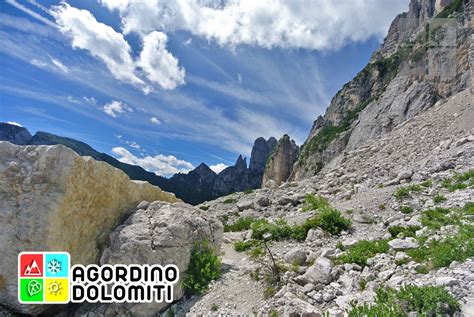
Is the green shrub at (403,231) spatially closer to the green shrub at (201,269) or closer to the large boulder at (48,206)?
the green shrub at (201,269)

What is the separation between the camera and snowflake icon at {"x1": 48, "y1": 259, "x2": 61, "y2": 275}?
27.3ft

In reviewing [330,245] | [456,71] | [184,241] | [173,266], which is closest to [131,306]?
[173,266]

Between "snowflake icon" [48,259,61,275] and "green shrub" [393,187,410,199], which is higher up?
"green shrub" [393,187,410,199]

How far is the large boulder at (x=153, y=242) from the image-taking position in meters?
8.22

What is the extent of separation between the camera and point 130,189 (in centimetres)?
1074

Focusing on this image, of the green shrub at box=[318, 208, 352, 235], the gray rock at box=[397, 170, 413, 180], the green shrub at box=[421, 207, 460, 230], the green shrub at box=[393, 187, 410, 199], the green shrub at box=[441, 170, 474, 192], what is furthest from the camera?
the gray rock at box=[397, 170, 413, 180]

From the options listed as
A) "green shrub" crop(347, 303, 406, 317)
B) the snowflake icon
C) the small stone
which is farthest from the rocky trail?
the snowflake icon

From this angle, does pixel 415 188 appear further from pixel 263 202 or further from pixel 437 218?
pixel 263 202

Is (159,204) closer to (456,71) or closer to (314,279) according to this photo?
(314,279)

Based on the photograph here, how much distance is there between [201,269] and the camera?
29.9ft

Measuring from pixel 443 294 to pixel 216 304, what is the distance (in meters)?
5.31

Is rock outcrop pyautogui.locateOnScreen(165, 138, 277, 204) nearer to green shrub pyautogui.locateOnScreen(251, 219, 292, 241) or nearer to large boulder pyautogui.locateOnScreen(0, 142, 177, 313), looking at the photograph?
green shrub pyautogui.locateOnScreen(251, 219, 292, 241)

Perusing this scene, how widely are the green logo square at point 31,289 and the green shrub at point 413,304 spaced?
27.2 feet

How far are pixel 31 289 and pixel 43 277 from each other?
0.52m
